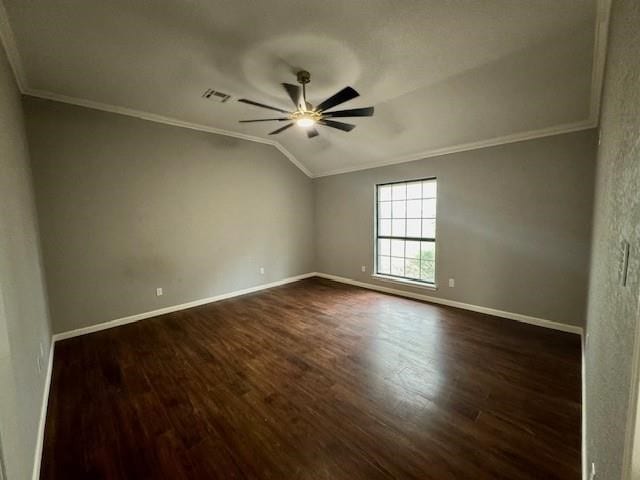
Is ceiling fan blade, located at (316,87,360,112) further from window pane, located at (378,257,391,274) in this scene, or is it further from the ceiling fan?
window pane, located at (378,257,391,274)

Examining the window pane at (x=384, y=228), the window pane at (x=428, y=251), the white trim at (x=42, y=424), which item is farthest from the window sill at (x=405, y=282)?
the white trim at (x=42, y=424)

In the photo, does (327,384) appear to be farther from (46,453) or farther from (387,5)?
(387,5)

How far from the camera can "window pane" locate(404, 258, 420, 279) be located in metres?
4.51

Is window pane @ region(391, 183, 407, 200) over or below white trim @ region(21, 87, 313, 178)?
below

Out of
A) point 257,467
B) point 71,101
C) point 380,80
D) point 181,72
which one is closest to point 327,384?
point 257,467

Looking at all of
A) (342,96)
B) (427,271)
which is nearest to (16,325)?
(342,96)

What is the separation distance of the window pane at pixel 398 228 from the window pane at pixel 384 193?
1.49 ft

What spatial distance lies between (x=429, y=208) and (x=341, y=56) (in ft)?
9.04

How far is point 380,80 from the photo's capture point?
2.79 m

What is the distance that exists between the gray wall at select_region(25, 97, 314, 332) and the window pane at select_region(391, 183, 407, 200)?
2269 mm

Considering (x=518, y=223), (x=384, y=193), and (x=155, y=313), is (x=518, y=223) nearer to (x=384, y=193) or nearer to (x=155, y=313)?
(x=384, y=193)

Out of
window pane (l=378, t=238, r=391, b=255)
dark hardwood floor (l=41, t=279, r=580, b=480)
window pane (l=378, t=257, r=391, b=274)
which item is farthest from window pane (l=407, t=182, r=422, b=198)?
dark hardwood floor (l=41, t=279, r=580, b=480)

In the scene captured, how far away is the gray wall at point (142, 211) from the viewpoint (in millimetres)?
3107

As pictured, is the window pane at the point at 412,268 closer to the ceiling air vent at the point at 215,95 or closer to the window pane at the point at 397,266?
the window pane at the point at 397,266
